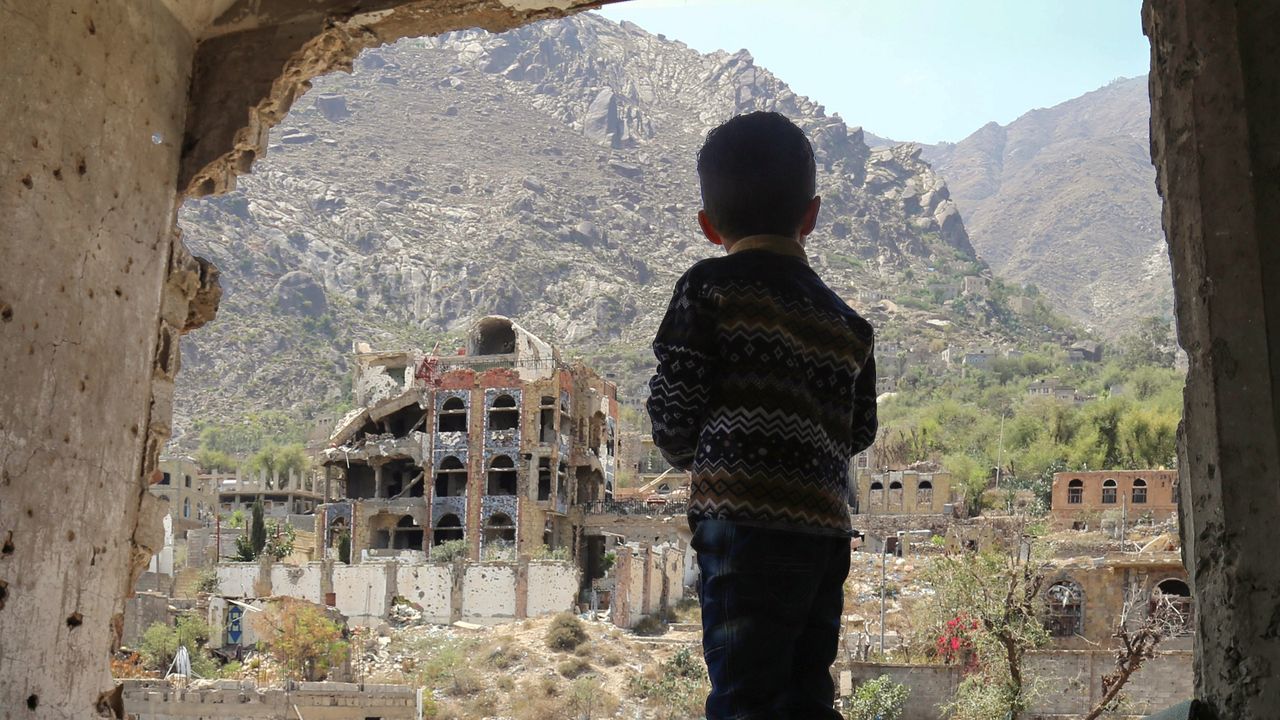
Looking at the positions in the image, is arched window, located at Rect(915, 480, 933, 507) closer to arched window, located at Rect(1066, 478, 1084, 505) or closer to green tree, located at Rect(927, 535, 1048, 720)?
arched window, located at Rect(1066, 478, 1084, 505)

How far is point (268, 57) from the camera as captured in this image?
441cm

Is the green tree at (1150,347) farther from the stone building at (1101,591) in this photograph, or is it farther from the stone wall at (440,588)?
the stone wall at (440,588)

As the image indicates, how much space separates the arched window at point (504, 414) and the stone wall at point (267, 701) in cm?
1742

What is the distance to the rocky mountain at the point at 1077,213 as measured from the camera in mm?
119312

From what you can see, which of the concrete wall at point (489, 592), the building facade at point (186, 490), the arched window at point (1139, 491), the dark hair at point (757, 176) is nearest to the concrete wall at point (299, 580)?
the concrete wall at point (489, 592)

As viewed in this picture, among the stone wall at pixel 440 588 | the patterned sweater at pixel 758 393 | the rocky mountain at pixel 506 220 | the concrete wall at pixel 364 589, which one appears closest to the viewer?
the patterned sweater at pixel 758 393

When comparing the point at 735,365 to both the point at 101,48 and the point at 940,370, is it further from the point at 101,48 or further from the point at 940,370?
the point at 940,370

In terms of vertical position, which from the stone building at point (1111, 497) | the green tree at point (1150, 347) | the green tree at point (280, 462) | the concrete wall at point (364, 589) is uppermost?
the green tree at point (1150, 347)

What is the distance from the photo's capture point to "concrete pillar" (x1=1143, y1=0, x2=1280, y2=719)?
2416mm

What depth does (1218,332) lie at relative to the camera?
2545mm

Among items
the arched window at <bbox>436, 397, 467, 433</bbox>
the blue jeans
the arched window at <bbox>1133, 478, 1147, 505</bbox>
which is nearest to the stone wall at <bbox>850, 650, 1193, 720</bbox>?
the blue jeans

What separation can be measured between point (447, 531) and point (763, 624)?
116 feet

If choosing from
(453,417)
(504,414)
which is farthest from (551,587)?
(453,417)

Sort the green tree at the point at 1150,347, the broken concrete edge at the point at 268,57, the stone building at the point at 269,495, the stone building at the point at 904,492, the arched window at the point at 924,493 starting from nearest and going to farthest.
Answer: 1. the broken concrete edge at the point at 268,57
2. the stone building at the point at 904,492
3. the arched window at the point at 924,493
4. the stone building at the point at 269,495
5. the green tree at the point at 1150,347
